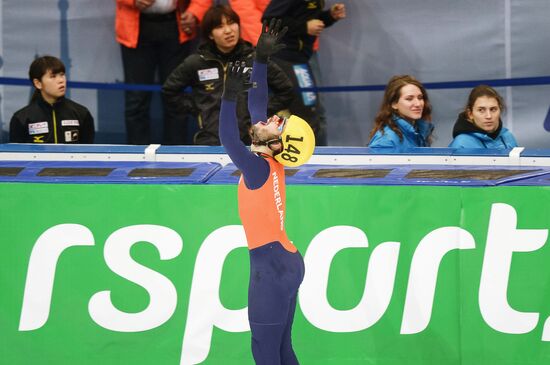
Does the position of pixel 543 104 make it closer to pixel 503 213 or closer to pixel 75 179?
pixel 503 213

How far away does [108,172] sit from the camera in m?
5.32

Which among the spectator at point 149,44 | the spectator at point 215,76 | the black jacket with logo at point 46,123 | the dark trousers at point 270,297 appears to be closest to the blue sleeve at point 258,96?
the dark trousers at point 270,297

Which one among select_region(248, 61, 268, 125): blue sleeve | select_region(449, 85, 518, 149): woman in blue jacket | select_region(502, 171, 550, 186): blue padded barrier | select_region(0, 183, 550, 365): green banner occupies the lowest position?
select_region(0, 183, 550, 365): green banner

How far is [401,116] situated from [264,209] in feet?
6.46

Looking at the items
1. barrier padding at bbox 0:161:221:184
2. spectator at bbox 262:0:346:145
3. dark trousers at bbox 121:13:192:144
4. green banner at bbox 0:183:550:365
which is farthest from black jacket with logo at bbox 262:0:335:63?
green banner at bbox 0:183:550:365

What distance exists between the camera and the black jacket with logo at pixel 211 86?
7.03 meters

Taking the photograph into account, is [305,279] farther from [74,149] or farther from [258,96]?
[74,149]

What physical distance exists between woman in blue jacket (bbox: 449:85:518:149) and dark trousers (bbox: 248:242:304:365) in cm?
192

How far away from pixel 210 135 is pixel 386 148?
5.45 feet

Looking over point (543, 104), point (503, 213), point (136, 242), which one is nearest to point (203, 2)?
point (543, 104)

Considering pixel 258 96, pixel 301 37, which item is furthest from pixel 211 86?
pixel 258 96

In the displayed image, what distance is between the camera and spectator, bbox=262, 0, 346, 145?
7.64 meters

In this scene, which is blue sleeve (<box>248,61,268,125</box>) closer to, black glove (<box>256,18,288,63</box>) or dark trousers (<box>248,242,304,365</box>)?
black glove (<box>256,18,288,63</box>)

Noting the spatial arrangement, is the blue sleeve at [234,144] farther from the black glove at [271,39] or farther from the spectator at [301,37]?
the spectator at [301,37]
